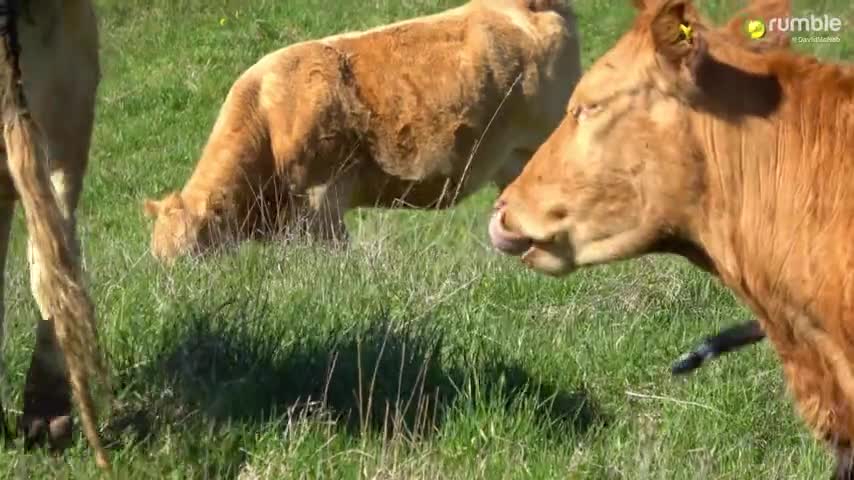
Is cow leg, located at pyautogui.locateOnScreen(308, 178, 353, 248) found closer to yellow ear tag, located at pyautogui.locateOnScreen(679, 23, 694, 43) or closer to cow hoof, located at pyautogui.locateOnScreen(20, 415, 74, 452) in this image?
cow hoof, located at pyautogui.locateOnScreen(20, 415, 74, 452)

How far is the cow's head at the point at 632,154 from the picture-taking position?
185 inches

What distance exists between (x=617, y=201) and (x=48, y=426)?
210 centimetres

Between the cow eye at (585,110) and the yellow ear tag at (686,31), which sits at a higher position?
the yellow ear tag at (686,31)

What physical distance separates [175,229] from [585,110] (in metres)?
5.12

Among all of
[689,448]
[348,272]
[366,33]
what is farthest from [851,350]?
[366,33]

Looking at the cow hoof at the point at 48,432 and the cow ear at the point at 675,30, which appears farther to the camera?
the cow hoof at the point at 48,432

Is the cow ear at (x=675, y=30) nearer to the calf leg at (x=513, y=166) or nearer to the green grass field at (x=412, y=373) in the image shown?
the green grass field at (x=412, y=373)

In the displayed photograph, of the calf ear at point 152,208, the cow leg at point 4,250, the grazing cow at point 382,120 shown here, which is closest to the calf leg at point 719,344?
the cow leg at point 4,250

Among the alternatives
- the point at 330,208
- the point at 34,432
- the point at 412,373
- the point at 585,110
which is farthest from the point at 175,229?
the point at 585,110

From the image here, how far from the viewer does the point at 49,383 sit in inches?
220

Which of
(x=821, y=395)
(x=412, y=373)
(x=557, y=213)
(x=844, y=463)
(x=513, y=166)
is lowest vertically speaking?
(x=513, y=166)

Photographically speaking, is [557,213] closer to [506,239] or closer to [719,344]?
[506,239]

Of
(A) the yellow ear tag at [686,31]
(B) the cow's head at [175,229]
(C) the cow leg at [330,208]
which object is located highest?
(A) the yellow ear tag at [686,31]

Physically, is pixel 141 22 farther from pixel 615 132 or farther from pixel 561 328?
pixel 615 132
